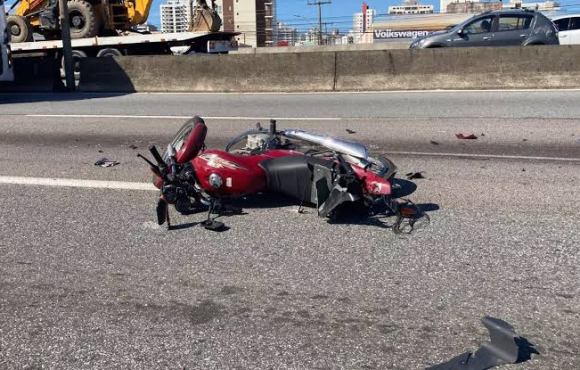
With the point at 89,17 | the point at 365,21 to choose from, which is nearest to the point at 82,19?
the point at 89,17

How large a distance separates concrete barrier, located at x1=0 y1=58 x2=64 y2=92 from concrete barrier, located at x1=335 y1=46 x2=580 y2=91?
8200 millimetres

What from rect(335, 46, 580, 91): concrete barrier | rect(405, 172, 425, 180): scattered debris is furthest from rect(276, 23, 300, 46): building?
rect(405, 172, 425, 180): scattered debris

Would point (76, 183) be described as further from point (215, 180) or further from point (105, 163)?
point (215, 180)

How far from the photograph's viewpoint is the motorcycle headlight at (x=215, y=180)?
490cm

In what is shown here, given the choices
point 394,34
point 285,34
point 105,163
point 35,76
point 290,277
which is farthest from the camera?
point 394,34

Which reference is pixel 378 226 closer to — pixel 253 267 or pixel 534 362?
pixel 253 267

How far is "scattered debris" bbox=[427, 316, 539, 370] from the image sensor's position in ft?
9.51

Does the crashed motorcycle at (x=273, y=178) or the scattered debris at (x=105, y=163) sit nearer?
the crashed motorcycle at (x=273, y=178)

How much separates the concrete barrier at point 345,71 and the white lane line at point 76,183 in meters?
9.90

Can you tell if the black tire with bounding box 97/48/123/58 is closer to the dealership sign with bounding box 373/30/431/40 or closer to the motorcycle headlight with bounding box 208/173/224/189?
the motorcycle headlight with bounding box 208/173/224/189

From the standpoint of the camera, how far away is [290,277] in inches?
155

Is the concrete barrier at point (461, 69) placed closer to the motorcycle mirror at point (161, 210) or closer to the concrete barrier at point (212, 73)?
the concrete barrier at point (212, 73)

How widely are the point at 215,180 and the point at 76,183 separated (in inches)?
86.7

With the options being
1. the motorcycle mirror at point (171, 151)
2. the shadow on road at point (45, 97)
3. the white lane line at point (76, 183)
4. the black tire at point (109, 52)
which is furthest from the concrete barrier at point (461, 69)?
the motorcycle mirror at point (171, 151)
